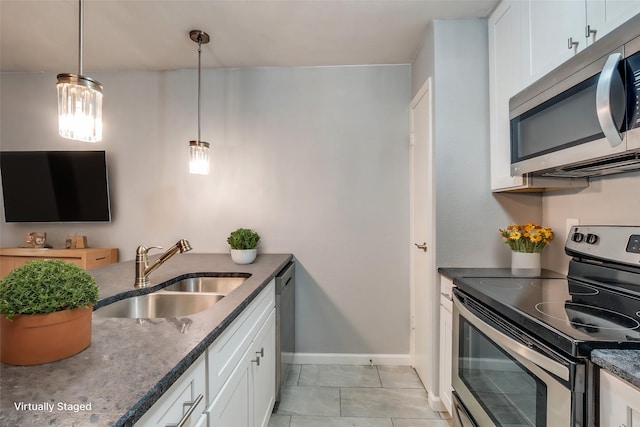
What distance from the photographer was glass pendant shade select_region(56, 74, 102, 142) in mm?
1095

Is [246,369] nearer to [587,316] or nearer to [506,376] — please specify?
[506,376]

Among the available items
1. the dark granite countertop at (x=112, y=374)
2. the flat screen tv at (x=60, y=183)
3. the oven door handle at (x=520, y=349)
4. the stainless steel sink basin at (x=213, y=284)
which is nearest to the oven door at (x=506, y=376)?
the oven door handle at (x=520, y=349)

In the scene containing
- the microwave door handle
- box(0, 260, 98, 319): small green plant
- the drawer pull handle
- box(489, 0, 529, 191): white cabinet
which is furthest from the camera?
box(489, 0, 529, 191): white cabinet

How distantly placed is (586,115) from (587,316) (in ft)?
2.34

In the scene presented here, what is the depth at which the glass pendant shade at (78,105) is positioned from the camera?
1.09m

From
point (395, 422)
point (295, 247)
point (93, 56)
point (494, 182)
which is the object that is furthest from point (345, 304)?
point (93, 56)

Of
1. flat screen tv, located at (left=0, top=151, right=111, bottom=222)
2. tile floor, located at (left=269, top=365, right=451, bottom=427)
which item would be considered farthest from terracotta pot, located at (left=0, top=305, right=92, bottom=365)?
flat screen tv, located at (left=0, top=151, right=111, bottom=222)

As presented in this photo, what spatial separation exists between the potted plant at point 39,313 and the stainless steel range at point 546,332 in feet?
4.29

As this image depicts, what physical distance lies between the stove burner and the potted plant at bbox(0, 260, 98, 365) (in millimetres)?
1408

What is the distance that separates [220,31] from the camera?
Result: 86.8 inches

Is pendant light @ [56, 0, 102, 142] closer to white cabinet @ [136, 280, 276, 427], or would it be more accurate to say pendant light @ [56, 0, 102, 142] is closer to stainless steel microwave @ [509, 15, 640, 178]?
white cabinet @ [136, 280, 276, 427]

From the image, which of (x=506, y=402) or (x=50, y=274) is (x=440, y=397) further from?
(x=50, y=274)

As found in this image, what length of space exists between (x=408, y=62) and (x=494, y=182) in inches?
52.6

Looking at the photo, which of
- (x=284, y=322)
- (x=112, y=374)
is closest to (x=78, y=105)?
(x=112, y=374)
